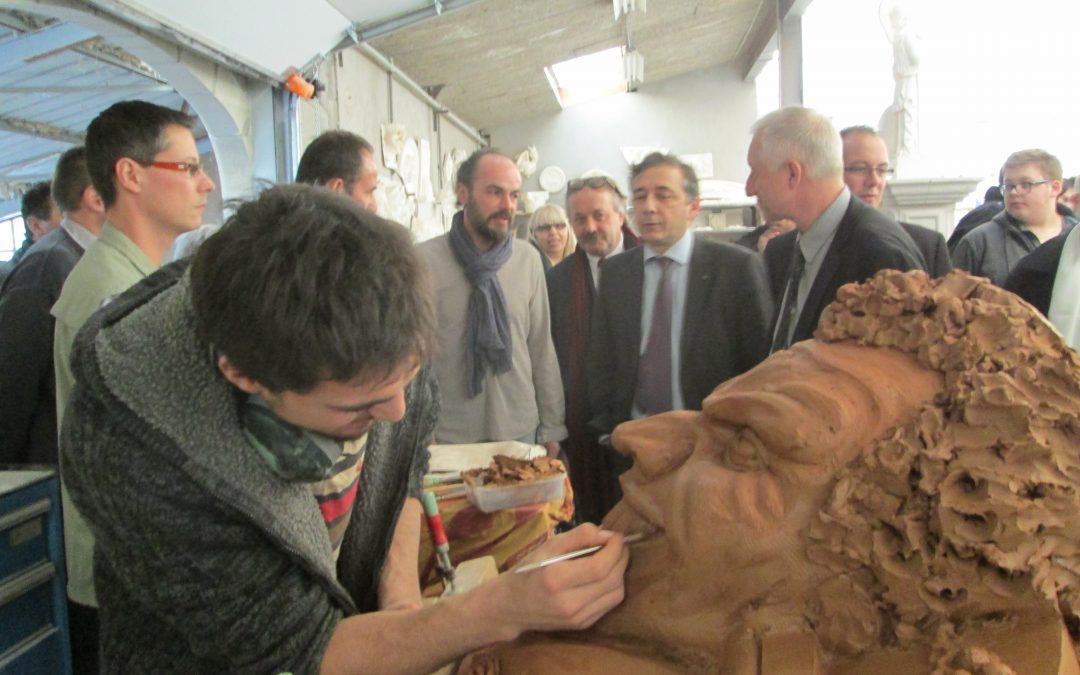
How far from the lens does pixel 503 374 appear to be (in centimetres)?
302

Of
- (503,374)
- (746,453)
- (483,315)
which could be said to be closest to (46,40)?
(483,315)

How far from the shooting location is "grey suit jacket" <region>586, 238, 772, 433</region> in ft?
8.32

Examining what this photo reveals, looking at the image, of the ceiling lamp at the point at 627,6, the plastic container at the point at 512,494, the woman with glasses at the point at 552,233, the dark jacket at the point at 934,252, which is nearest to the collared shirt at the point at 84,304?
the plastic container at the point at 512,494

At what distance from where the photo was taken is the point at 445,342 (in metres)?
3.00

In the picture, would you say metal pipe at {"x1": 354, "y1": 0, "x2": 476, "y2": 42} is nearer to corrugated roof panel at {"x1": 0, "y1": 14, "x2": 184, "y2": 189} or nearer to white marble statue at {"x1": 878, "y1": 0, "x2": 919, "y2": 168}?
corrugated roof panel at {"x1": 0, "y1": 14, "x2": 184, "y2": 189}

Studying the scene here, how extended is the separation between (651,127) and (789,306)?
12100 millimetres

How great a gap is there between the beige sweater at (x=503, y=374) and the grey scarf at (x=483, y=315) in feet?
0.11

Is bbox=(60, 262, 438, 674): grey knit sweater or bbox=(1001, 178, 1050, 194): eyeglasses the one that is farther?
bbox=(1001, 178, 1050, 194): eyeglasses

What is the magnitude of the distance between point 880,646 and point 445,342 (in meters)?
2.28

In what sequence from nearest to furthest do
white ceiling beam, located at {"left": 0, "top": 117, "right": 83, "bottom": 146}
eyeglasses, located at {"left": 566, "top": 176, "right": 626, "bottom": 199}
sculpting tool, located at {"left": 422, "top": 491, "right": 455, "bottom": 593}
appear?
sculpting tool, located at {"left": 422, "top": 491, "right": 455, "bottom": 593}
eyeglasses, located at {"left": 566, "top": 176, "right": 626, "bottom": 199}
white ceiling beam, located at {"left": 0, "top": 117, "right": 83, "bottom": 146}

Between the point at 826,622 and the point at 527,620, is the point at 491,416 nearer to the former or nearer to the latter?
the point at 527,620

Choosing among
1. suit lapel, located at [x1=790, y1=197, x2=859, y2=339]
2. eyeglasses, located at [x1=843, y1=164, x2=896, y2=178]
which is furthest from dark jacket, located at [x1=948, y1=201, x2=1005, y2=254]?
suit lapel, located at [x1=790, y1=197, x2=859, y2=339]

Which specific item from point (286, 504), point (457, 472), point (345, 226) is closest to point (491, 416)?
point (457, 472)

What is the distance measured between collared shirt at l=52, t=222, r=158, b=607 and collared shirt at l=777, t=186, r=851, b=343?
1781 mm
